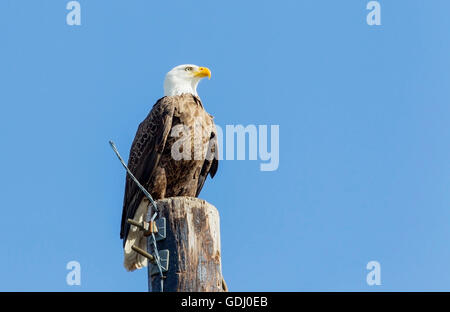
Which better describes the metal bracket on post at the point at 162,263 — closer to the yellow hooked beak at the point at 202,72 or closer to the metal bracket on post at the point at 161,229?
the metal bracket on post at the point at 161,229

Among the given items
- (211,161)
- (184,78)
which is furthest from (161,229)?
(184,78)

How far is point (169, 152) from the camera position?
25.5ft

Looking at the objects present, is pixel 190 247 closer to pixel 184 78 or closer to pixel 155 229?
pixel 155 229

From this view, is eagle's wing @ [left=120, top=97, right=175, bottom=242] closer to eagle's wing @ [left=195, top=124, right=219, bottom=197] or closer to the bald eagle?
the bald eagle

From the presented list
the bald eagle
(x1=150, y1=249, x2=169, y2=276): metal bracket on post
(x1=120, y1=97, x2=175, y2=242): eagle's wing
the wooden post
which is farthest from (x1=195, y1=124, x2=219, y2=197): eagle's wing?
(x1=150, y1=249, x2=169, y2=276): metal bracket on post

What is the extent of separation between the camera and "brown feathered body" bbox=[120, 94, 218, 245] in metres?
7.75

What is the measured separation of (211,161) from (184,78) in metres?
0.96

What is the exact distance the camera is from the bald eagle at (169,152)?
25.4 feet

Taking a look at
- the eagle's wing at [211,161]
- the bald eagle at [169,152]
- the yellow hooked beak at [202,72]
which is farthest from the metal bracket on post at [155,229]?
the yellow hooked beak at [202,72]

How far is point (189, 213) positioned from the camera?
4.93 metres
